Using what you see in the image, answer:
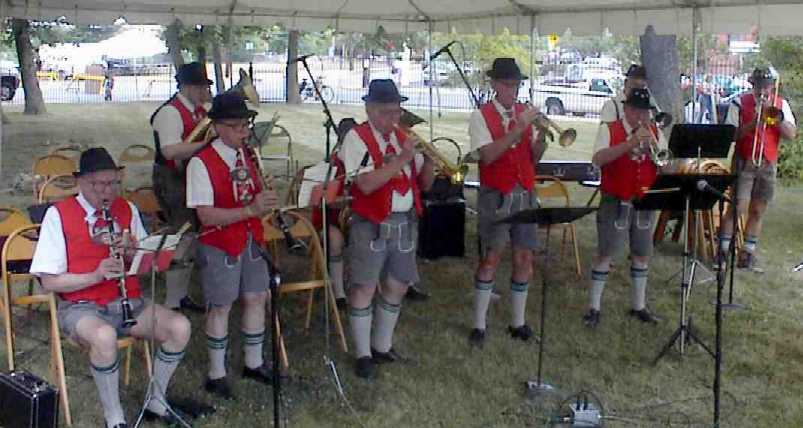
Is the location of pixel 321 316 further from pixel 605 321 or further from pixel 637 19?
pixel 637 19

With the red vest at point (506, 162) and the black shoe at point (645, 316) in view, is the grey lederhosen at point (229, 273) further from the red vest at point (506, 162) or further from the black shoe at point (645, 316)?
the black shoe at point (645, 316)

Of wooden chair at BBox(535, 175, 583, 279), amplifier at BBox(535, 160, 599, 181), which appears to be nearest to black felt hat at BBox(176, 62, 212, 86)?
wooden chair at BBox(535, 175, 583, 279)

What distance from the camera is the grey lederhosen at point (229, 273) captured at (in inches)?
165

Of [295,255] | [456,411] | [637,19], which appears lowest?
[456,411]

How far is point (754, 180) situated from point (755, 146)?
39 cm

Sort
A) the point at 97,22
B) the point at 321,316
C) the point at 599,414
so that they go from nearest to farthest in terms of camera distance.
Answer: the point at 599,414
the point at 321,316
the point at 97,22

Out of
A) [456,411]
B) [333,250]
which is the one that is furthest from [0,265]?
[456,411]

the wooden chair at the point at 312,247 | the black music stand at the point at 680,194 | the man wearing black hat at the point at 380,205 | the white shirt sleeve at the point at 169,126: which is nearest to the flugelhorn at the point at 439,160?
the man wearing black hat at the point at 380,205

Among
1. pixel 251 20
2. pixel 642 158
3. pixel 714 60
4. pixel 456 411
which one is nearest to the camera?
pixel 456 411

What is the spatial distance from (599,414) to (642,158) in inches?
76.9

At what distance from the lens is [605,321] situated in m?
5.87

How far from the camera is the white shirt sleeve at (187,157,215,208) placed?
4.03 metres

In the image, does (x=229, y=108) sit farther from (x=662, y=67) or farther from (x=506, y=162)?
(x=662, y=67)

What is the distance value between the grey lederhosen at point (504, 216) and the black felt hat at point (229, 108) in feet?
5.43
